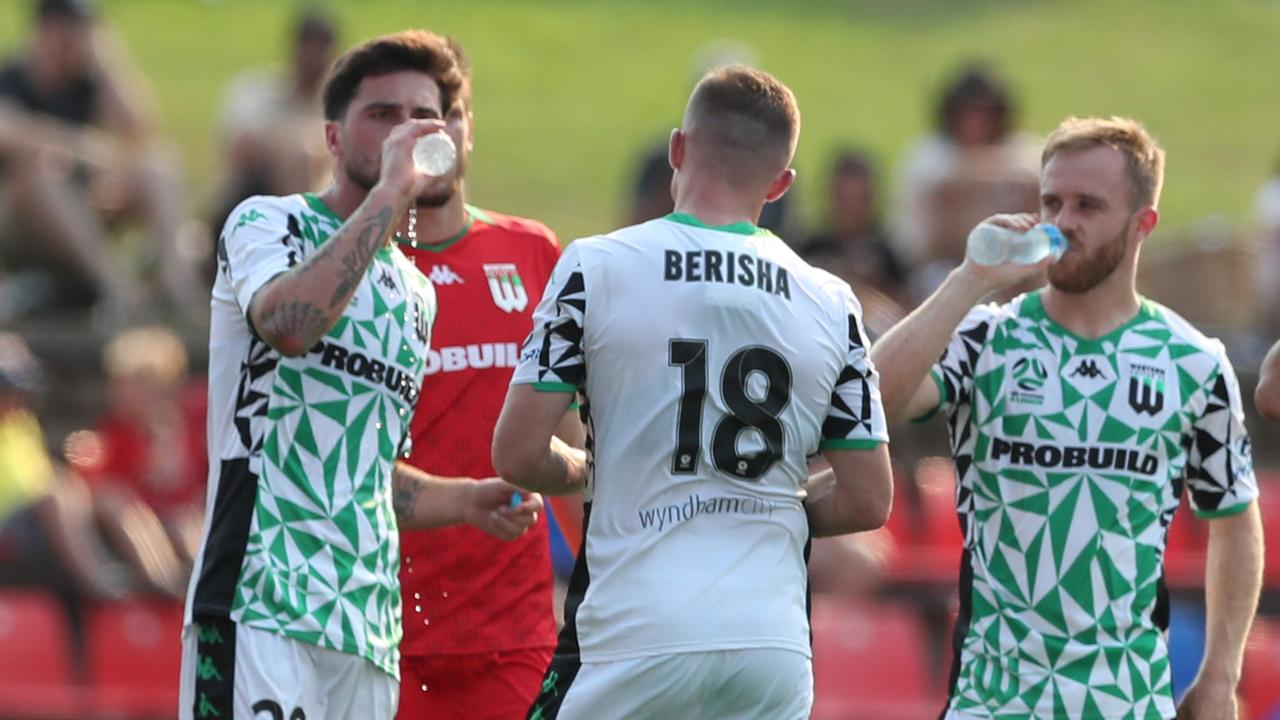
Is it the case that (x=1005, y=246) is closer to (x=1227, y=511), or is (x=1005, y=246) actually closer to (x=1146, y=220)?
(x=1146, y=220)

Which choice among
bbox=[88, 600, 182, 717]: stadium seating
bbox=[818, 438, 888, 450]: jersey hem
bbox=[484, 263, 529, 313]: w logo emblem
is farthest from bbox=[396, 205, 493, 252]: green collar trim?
bbox=[88, 600, 182, 717]: stadium seating

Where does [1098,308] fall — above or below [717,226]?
below

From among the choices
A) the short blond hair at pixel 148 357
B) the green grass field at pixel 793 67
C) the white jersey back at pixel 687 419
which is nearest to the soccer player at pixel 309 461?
the white jersey back at pixel 687 419

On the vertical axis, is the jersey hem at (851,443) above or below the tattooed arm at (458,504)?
above

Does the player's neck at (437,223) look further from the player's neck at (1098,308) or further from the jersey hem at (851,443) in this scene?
the player's neck at (1098,308)

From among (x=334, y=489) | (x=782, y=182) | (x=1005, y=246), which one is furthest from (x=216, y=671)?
(x=1005, y=246)

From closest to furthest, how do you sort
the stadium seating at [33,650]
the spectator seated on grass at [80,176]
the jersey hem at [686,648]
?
the jersey hem at [686,648] → the stadium seating at [33,650] → the spectator seated on grass at [80,176]

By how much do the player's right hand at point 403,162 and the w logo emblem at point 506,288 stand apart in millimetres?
917

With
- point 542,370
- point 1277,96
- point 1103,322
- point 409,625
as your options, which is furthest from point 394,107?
point 1277,96

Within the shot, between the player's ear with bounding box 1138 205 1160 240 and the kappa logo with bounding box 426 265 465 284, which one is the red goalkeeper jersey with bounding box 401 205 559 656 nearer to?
the kappa logo with bounding box 426 265 465 284

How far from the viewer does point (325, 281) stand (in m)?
5.03

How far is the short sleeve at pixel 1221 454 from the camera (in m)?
5.84

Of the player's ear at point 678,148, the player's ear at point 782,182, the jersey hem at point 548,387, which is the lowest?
the jersey hem at point 548,387

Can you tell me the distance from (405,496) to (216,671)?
0.75 m
